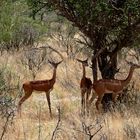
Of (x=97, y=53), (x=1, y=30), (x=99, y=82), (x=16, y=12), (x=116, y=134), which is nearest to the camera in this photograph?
(x=116, y=134)

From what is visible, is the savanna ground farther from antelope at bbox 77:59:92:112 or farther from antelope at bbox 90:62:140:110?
antelope at bbox 90:62:140:110

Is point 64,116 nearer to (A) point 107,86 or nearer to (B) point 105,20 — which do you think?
(A) point 107,86

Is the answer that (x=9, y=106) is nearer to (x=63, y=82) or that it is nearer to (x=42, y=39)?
(x=63, y=82)

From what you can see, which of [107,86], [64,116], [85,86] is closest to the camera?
[64,116]

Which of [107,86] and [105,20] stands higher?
[105,20]

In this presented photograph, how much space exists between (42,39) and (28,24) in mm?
1722

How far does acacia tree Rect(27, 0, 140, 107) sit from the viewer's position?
11.4 meters

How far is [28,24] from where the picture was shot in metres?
25.0

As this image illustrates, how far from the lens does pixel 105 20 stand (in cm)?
1162

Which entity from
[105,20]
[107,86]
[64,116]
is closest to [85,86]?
[107,86]

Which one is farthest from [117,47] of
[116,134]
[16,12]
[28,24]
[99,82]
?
[28,24]

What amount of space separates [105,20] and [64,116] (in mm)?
2365

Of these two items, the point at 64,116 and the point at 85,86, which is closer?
the point at 64,116

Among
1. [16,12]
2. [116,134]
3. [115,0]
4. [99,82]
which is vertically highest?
[16,12]
